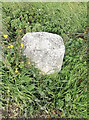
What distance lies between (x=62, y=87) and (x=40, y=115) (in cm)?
65

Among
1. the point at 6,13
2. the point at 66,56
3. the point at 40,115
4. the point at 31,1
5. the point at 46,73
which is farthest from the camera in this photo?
the point at 31,1

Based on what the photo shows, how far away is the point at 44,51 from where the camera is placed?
2752mm

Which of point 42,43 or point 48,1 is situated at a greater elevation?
point 48,1

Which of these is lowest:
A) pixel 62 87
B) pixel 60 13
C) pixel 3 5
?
pixel 62 87

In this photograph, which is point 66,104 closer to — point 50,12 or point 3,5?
point 50,12

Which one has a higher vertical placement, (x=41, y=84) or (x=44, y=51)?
(x=44, y=51)

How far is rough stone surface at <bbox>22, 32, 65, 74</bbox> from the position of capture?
2.75 m

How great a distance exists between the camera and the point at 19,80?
8.73ft

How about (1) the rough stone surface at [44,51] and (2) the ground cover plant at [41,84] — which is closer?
(2) the ground cover plant at [41,84]

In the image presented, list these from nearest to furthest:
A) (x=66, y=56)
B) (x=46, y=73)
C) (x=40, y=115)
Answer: (x=40, y=115) < (x=46, y=73) < (x=66, y=56)

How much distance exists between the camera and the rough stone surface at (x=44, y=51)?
275 centimetres

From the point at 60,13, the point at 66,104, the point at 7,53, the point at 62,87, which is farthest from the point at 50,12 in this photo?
the point at 66,104

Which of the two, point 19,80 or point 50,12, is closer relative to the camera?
point 19,80

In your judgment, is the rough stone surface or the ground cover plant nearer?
the ground cover plant
